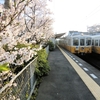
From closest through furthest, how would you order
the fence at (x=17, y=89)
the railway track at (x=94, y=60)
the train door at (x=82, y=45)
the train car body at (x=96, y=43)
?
the fence at (x=17, y=89), the railway track at (x=94, y=60), the train car body at (x=96, y=43), the train door at (x=82, y=45)

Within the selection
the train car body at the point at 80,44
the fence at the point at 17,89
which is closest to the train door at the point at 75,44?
the train car body at the point at 80,44

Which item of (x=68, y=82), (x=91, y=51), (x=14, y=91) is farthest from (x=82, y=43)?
(x=14, y=91)

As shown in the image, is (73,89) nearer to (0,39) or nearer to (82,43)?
(0,39)

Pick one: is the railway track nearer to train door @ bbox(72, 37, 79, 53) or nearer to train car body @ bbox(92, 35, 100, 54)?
train car body @ bbox(92, 35, 100, 54)

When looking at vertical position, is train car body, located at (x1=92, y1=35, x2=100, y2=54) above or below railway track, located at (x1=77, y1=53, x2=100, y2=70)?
above

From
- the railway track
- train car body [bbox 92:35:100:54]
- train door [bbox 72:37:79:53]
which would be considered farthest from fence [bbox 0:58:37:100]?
train door [bbox 72:37:79:53]

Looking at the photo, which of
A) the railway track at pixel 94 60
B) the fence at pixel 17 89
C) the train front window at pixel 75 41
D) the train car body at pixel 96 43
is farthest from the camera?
the train front window at pixel 75 41

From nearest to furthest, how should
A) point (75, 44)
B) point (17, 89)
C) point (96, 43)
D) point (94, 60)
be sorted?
1. point (17, 89)
2. point (94, 60)
3. point (96, 43)
4. point (75, 44)

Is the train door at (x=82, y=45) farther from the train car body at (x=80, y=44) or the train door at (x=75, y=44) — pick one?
the train door at (x=75, y=44)

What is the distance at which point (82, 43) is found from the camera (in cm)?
1959

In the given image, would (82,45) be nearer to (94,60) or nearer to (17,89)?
(94,60)

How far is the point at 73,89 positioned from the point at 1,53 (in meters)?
3.45

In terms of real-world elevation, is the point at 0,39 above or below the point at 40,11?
below

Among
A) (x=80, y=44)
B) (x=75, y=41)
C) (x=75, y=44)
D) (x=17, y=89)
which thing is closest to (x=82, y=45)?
(x=80, y=44)
